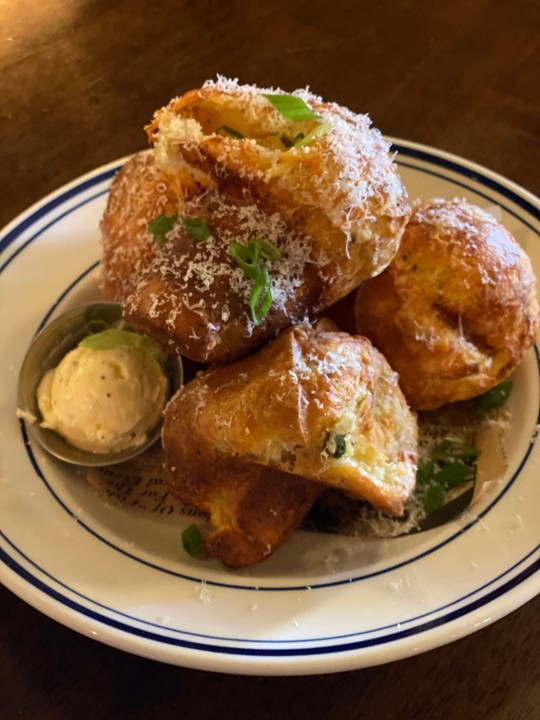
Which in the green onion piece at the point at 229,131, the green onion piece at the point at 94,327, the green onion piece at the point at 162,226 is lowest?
the green onion piece at the point at 94,327

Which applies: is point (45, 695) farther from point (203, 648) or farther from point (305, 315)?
point (305, 315)

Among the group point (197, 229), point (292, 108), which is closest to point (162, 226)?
point (197, 229)

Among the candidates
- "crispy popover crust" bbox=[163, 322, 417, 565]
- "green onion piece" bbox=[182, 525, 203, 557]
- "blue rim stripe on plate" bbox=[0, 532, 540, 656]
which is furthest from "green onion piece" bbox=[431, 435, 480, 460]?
"green onion piece" bbox=[182, 525, 203, 557]

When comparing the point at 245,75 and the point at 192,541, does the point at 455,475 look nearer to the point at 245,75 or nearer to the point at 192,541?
the point at 192,541

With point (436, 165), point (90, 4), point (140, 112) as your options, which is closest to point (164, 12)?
point (90, 4)

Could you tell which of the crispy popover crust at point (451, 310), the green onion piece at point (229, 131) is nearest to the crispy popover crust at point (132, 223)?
the green onion piece at point (229, 131)

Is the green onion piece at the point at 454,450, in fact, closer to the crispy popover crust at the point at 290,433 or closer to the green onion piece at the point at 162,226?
the crispy popover crust at the point at 290,433

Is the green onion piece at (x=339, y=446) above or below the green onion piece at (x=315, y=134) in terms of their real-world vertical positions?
below
